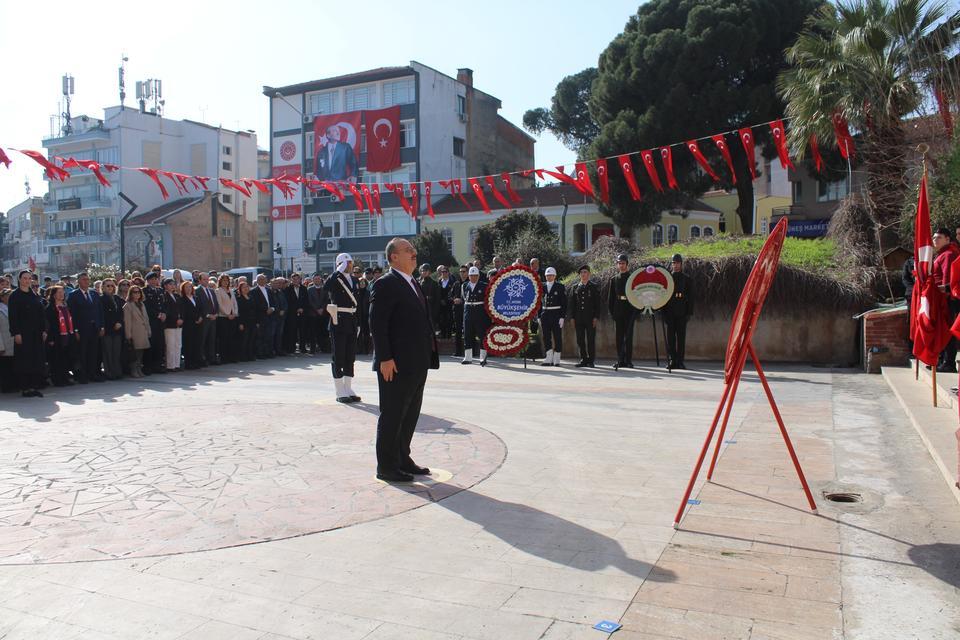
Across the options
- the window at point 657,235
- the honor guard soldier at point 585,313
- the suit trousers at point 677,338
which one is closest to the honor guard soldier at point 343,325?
the honor guard soldier at point 585,313

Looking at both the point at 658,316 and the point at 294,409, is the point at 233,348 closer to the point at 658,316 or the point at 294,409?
the point at 294,409

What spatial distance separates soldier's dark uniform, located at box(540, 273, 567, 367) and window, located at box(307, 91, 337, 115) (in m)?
48.0

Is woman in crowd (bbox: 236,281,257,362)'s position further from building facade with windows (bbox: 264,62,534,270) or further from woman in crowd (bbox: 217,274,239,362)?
building facade with windows (bbox: 264,62,534,270)

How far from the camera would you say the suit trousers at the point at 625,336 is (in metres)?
14.9

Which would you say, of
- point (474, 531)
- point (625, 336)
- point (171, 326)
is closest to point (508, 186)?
point (625, 336)

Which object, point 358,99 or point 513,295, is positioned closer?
point 513,295

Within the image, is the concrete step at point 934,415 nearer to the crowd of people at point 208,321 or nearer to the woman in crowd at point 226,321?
the crowd of people at point 208,321

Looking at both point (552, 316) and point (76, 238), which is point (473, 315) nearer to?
point (552, 316)

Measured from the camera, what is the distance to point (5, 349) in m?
11.8

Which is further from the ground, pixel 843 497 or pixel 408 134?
pixel 408 134

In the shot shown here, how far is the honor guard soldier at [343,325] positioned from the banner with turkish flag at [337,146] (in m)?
47.8

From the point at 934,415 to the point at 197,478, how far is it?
7209 mm

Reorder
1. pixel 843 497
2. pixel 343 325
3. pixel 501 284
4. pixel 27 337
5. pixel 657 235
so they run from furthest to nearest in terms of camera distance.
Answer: pixel 657 235 < pixel 501 284 < pixel 27 337 < pixel 343 325 < pixel 843 497

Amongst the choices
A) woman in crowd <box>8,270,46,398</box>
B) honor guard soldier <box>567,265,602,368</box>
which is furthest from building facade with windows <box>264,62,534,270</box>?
woman in crowd <box>8,270,46,398</box>
